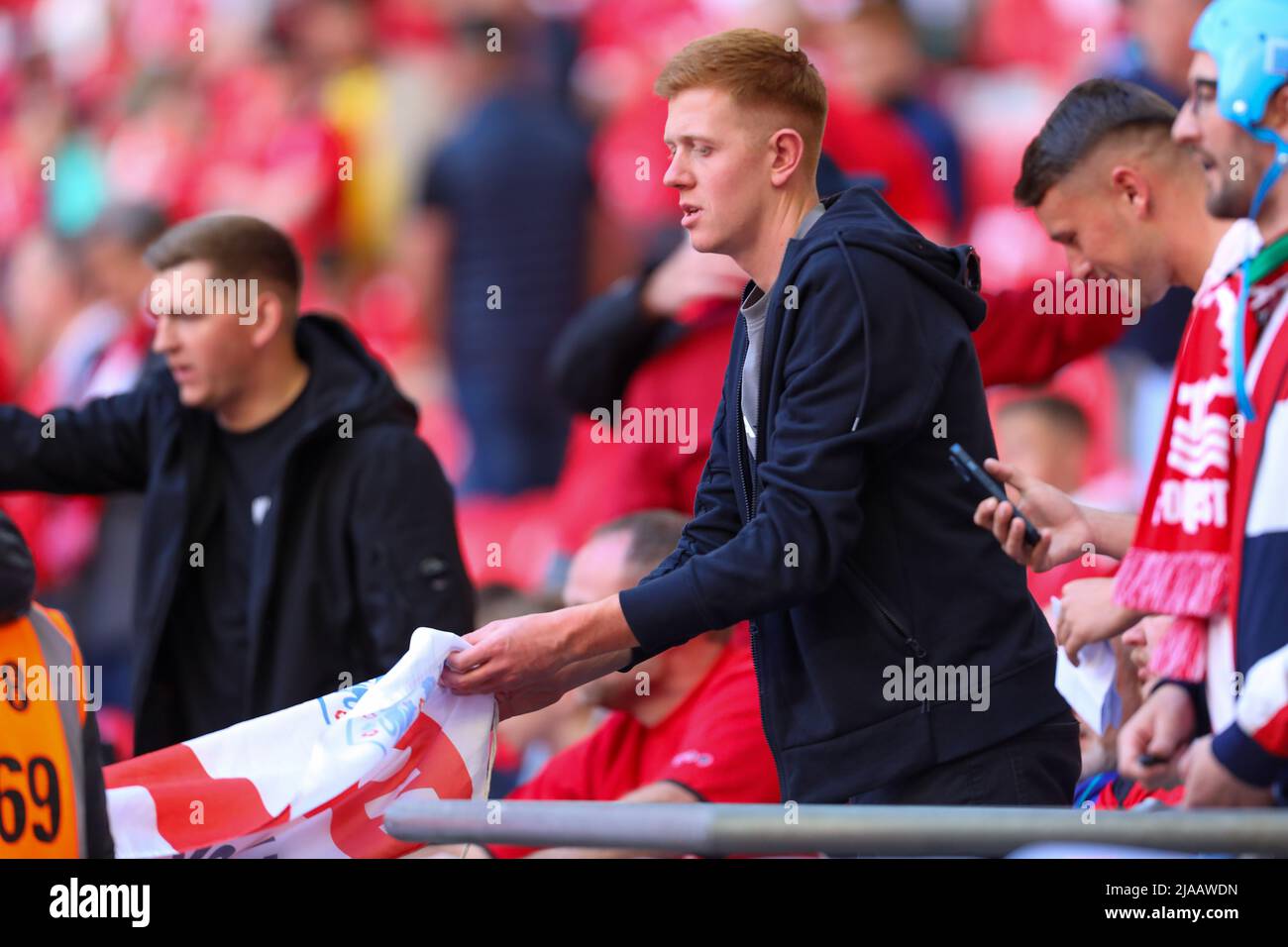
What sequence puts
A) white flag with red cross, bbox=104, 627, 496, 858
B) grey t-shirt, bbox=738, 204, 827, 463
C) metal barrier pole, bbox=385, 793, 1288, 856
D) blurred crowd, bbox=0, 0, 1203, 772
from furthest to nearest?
blurred crowd, bbox=0, 0, 1203, 772
white flag with red cross, bbox=104, 627, 496, 858
grey t-shirt, bbox=738, 204, 827, 463
metal barrier pole, bbox=385, 793, 1288, 856

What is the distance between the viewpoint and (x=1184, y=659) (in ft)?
9.38

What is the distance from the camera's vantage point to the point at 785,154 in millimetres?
3148

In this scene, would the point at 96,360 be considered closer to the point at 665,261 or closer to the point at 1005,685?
the point at 665,261

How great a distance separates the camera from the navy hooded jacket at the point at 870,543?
9.44 feet

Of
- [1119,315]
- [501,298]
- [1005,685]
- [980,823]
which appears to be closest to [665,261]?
[1119,315]

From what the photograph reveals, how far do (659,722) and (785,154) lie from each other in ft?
5.84

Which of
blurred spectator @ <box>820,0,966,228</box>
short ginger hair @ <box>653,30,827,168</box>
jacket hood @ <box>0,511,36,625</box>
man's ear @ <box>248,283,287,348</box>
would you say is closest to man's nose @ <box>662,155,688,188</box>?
short ginger hair @ <box>653,30,827,168</box>

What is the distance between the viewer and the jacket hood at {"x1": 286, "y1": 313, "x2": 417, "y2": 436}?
467 centimetres

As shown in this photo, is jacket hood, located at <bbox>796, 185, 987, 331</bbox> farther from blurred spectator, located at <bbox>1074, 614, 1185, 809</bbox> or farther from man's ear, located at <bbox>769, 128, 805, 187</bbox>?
blurred spectator, located at <bbox>1074, 614, 1185, 809</bbox>

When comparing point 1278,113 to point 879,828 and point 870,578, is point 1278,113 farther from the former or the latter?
point 879,828

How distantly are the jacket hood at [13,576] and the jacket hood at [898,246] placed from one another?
4.71 feet

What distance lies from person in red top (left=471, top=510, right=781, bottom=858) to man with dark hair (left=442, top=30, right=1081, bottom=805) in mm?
1029

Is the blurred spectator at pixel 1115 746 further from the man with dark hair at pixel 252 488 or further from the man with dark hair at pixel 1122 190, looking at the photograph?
the man with dark hair at pixel 252 488

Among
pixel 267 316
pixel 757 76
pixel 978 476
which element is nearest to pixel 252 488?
pixel 267 316
